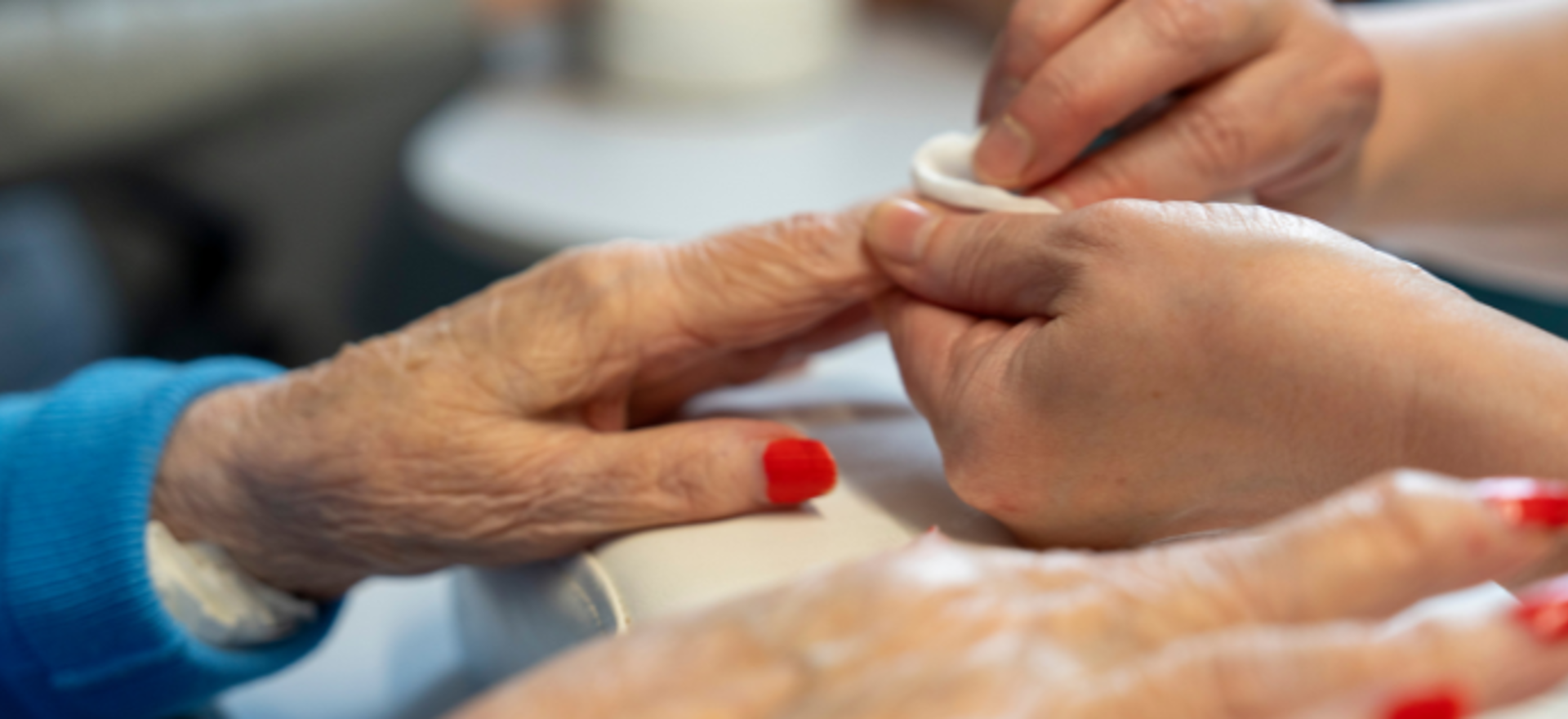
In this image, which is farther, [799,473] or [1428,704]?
[799,473]

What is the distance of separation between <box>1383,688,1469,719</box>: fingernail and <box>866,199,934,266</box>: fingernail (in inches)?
11.2

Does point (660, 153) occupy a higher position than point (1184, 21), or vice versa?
point (1184, 21)

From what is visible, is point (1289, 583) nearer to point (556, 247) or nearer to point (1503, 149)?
point (1503, 149)

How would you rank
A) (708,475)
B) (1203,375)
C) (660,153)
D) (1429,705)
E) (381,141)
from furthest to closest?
(381,141)
(660,153)
(708,475)
(1203,375)
(1429,705)

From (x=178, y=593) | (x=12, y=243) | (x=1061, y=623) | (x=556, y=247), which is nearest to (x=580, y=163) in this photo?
(x=556, y=247)

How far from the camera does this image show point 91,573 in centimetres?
49

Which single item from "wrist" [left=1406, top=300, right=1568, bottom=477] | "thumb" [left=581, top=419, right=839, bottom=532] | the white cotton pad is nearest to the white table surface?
the white cotton pad

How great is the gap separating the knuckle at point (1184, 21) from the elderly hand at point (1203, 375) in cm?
13

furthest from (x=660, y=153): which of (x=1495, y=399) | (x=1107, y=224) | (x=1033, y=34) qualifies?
A: (x=1495, y=399)

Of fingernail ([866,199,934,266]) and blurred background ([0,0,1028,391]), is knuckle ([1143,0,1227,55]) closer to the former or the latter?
fingernail ([866,199,934,266])

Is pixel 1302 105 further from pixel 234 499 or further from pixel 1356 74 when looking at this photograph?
pixel 234 499

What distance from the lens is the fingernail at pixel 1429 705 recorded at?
233 millimetres

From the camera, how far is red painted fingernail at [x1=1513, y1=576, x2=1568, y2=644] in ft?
0.79

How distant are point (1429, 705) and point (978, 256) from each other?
0.26 m
